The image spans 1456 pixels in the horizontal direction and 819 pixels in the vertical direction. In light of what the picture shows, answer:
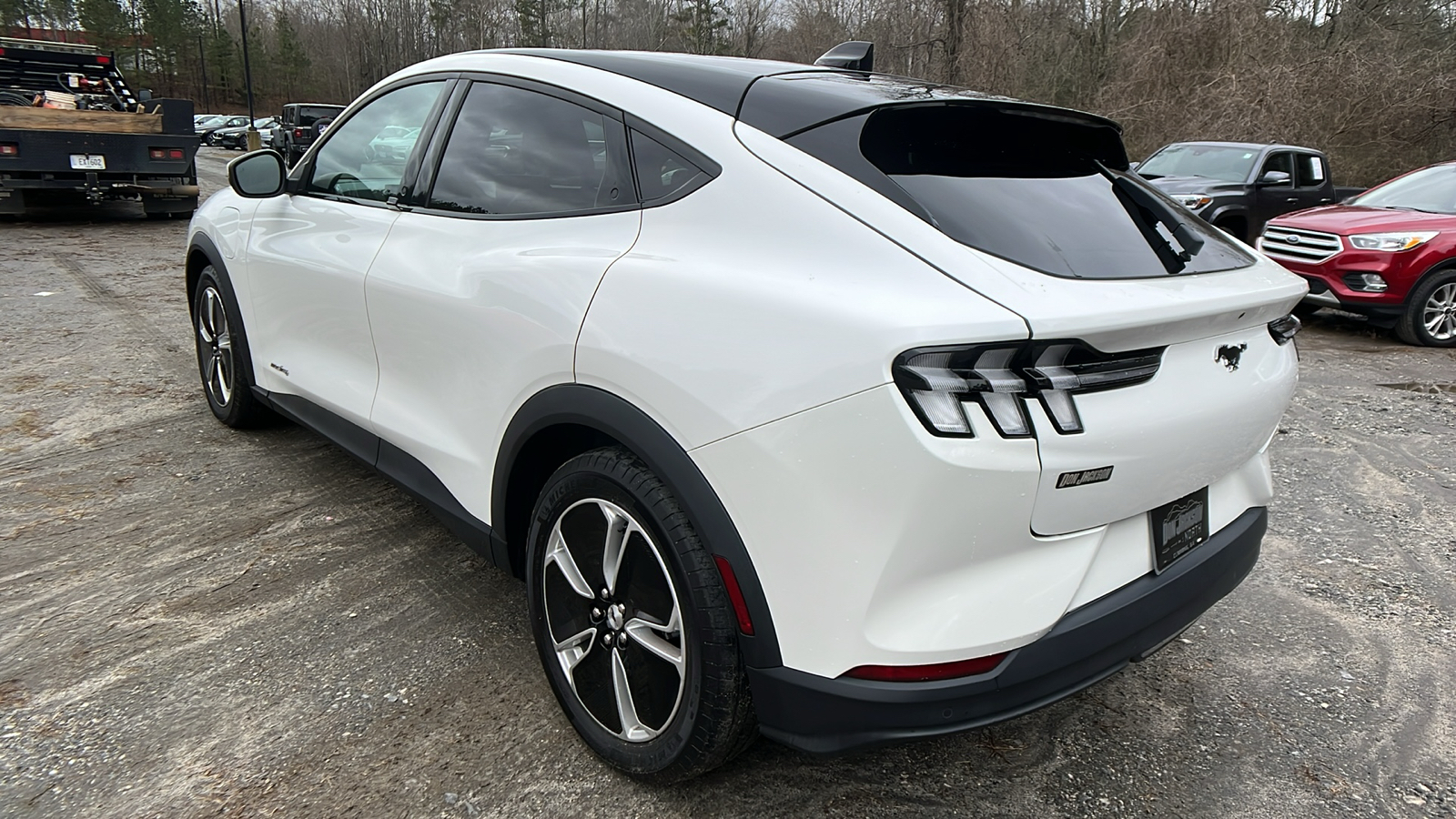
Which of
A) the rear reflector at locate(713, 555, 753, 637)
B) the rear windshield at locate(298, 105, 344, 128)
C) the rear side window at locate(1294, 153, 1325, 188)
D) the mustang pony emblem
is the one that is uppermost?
the rear windshield at locate(298, 105, 344, 128)

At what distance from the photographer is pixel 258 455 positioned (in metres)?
4.22

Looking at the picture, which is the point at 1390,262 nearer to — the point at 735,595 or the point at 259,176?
the point at 735,595

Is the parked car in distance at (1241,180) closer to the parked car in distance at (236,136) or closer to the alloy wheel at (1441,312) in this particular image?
the alloy wheel at (1441,312)

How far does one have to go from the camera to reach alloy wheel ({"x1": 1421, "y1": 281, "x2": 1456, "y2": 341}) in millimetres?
7758

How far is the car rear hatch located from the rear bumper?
0.66 ft

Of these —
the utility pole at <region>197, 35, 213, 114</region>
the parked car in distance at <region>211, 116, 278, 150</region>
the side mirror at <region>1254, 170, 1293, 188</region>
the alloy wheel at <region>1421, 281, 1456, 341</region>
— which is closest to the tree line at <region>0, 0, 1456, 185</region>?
the side mirror at <region>1254, 170, 1293, 188</region>

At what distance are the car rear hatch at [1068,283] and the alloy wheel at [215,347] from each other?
3.34 m

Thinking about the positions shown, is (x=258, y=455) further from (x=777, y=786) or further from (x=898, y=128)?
(x=898, y=128)

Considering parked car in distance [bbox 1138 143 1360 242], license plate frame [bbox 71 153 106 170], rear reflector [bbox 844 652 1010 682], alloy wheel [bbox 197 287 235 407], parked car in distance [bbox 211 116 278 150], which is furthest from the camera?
parked car in distance [bbox 211 116 278 150]

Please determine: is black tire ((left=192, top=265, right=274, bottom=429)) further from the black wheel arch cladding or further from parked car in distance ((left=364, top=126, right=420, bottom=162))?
the black wheel arch cladding

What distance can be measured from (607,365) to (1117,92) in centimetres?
2385

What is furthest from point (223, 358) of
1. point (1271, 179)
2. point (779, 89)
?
point (1271, 179)

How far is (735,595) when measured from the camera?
1797 millimetres

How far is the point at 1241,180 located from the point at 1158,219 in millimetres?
10444
